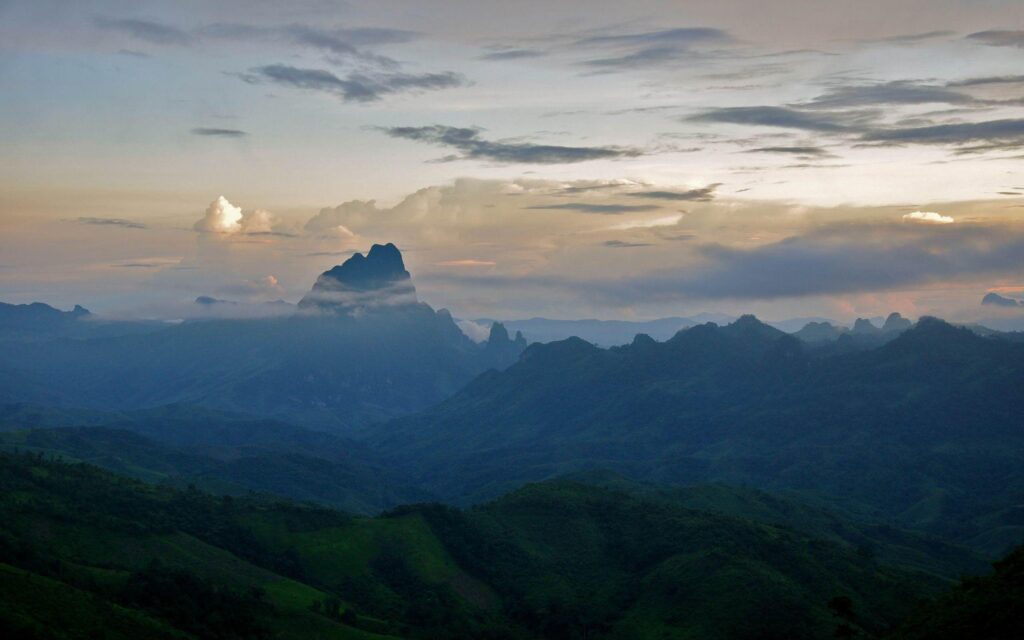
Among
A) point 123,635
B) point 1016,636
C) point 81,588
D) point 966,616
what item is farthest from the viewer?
point 81,588

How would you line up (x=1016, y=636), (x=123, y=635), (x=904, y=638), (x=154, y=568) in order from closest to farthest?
(x=1016, y=636)
(x=904, y=638)
(x=123, y=635)
(x=154, y=568)

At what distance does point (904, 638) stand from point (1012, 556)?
21.9 meters

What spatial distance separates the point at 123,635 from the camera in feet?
481

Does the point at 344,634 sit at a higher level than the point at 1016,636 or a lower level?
lower

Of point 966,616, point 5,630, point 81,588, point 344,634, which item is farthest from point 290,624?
point 966,616

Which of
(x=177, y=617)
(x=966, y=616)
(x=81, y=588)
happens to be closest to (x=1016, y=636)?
(x=966, y=616)

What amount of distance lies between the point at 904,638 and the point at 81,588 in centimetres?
12854

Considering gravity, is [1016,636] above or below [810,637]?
above

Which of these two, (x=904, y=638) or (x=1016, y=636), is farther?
(x=904, y=638)

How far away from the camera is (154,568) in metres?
192

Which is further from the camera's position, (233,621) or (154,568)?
(154,568)

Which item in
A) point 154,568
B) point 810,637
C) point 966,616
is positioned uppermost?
point 966,616

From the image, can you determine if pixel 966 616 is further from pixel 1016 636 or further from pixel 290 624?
pixel 290 624

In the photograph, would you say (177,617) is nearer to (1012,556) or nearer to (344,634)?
(344,634)
